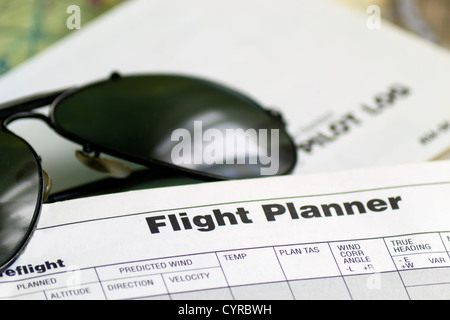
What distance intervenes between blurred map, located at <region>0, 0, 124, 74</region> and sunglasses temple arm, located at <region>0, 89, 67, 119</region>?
0.14m

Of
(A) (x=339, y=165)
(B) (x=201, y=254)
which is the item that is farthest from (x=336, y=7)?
(B) (x=201, y=254)

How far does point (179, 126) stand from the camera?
391 mm

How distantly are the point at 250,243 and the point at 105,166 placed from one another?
0.41 ft

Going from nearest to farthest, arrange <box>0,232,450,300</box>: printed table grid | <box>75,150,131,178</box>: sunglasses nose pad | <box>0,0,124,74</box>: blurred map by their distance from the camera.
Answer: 1. <box>0,232,450,300</box>: printed table grid
2. <box>75,150,131,178</box>: sunglasses nose pad
3. <box>0,0,124,74</box>: blurred map

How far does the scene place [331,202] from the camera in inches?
12.9

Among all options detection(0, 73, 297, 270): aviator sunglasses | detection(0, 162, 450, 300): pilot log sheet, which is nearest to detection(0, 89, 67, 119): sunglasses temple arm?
detection(0, 73, 297, 270): aviator sunglasses

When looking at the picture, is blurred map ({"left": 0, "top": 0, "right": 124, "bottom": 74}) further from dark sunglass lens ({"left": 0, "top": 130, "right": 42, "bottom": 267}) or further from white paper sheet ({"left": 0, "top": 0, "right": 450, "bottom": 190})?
dark sunglass lens ({"left": 0, "top": 130, "right": 42, "bottom": 267})

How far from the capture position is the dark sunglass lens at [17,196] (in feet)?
0.95

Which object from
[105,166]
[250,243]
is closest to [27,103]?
[105,166]

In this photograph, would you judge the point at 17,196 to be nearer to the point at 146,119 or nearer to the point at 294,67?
the point at 146,119

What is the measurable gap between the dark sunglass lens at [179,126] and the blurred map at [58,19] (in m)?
0.16

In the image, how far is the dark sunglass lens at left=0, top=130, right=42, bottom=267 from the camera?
29 centimetres

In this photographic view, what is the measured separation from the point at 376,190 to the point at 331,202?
0.03 metres

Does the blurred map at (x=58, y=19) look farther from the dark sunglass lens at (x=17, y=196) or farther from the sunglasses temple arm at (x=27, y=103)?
the dark sunglass lens at (x=17, y=196)
